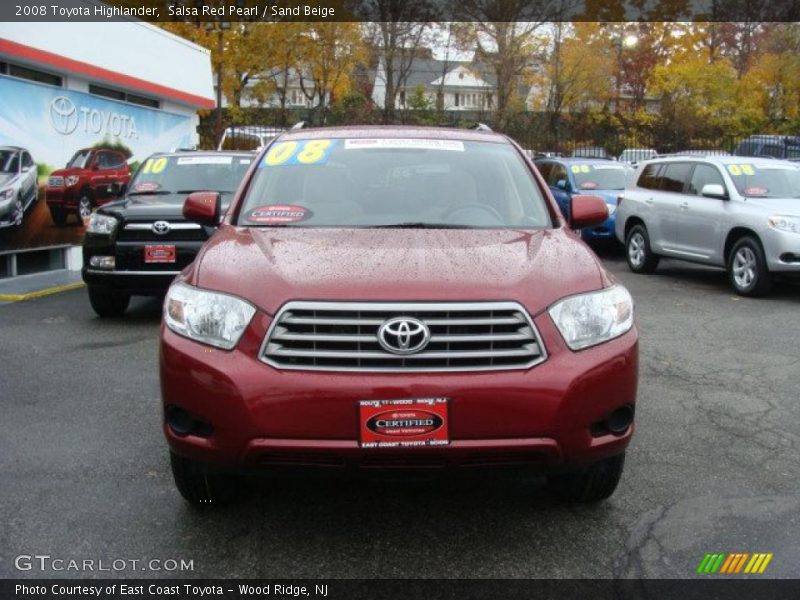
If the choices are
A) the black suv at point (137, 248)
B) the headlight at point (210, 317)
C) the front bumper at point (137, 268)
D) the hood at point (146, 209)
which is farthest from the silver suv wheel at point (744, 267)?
the headlight at point (210, 317)

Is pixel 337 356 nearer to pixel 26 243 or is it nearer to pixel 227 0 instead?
pixel 26 243

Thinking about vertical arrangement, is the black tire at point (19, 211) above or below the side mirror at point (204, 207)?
below

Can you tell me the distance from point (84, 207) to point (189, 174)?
4298 millimetres

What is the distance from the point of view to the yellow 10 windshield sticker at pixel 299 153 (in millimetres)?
4660

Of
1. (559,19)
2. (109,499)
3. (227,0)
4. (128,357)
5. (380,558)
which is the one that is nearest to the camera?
(380,558)

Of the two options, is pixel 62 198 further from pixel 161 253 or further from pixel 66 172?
pixel 161 253

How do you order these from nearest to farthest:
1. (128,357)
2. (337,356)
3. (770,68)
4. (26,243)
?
(337,356) < (128,357) < (26,243) < (770,68)

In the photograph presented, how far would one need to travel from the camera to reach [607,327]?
11.0 feet

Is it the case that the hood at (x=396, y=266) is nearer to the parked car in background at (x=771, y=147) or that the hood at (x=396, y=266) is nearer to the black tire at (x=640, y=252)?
the black tire at (x=640, y=252)

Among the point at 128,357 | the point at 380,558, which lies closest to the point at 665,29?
the point at 128,357

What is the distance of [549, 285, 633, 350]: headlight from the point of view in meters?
3.24

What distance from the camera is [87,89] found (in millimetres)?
15055

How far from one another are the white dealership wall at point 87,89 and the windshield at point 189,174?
260 cm

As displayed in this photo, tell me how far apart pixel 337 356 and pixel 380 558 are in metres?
0.88
